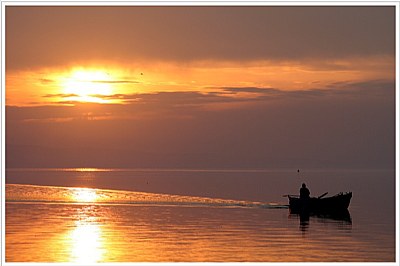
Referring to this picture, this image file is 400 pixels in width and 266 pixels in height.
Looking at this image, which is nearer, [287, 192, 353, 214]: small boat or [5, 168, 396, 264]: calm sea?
[5, 168, 396, 264]: calm sea

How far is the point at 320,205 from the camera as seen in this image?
3925 cm

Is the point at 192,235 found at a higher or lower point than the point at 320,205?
lower

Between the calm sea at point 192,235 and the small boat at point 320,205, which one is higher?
the small boat at point 320,205

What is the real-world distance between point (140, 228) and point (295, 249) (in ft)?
31.9

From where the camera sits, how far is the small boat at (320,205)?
39.2m

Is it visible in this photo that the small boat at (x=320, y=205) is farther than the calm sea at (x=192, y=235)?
Yes

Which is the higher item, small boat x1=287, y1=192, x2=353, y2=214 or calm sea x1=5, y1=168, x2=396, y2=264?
small boat x1=287, y1=192, x2=353, y2=214

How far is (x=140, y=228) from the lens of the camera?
31984 mm

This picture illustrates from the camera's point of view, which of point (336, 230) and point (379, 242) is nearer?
point (379, 242)

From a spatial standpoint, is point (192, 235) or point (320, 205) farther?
point (320, 205)

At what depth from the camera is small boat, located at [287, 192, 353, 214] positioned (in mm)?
39250
